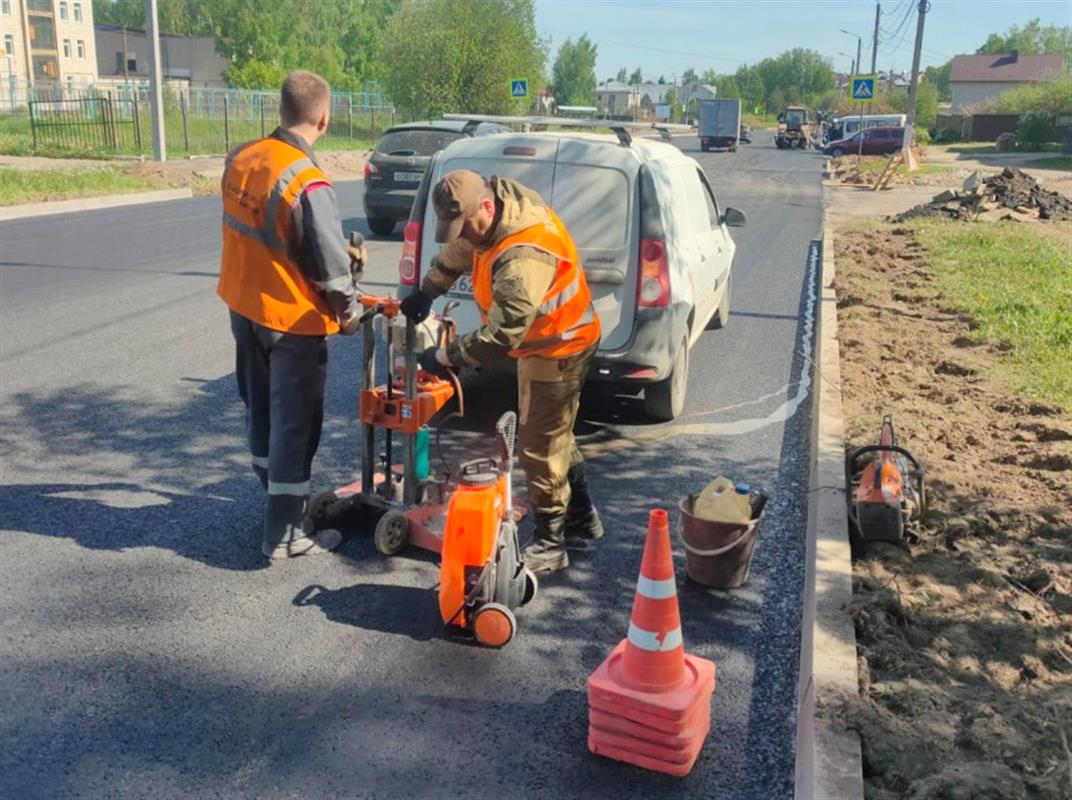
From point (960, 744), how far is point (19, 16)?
9194 centimetres

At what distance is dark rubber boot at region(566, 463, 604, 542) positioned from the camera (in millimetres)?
4934

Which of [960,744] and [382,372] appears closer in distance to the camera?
[960,744]

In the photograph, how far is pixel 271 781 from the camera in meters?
3.21

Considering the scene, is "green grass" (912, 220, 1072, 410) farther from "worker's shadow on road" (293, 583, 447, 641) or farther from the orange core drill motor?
"worker's shadow on road" (293, 583, 447, 641)

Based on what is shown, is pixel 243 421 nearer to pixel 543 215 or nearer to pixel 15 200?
pixel 543 215

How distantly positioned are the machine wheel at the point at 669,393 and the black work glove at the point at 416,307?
94.9 inches

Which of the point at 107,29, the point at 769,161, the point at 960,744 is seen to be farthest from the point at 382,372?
the point at 107,29

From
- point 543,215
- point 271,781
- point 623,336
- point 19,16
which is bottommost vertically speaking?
point 271,781

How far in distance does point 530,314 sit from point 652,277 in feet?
7.01

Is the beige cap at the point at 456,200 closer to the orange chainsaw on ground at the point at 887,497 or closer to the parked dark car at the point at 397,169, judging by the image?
the orange chainsaw on ground at the point at 887,497

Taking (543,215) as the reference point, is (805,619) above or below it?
below

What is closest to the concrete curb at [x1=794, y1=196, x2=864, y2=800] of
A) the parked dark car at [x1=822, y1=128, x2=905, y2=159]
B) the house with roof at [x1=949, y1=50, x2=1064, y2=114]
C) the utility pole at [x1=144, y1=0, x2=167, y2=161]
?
the utility pole at [x1=144, y1=0, x2=167, y2=161]

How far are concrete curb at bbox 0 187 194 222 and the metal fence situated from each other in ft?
15.3

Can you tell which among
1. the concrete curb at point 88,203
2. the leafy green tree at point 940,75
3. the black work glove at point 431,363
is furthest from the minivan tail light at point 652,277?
the leafy green tree at point 940,75
